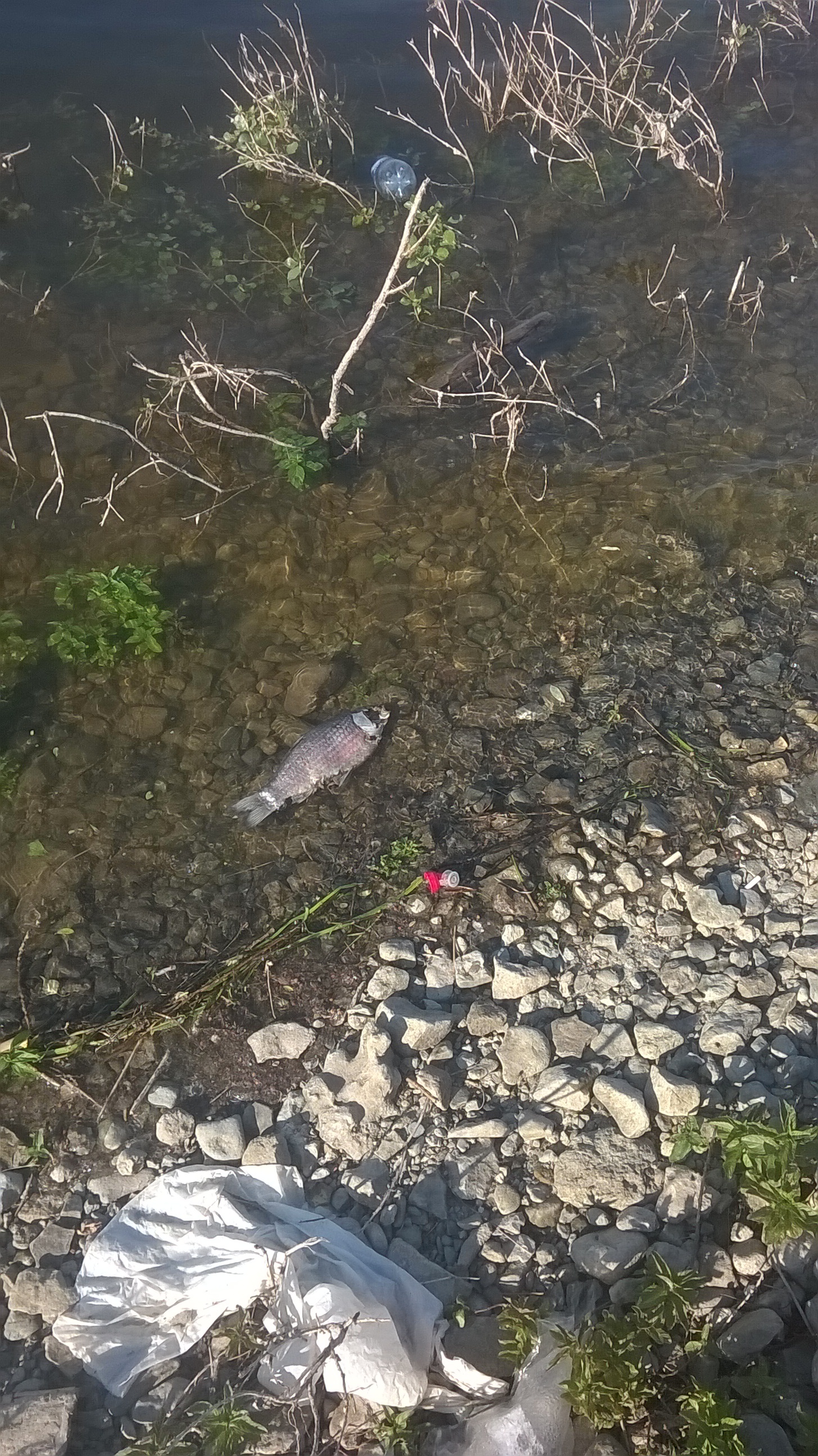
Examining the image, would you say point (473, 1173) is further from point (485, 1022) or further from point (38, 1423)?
point (38, 1423)

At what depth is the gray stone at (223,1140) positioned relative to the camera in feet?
11.9

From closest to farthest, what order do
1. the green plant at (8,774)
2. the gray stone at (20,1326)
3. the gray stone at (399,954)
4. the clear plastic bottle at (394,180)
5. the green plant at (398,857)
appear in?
the gray stone at (20,1326)
the gray stone at (399,954)
the green plant at (398,857)
the green plant at (8,774)
the clear plastic bottle at (394,180)

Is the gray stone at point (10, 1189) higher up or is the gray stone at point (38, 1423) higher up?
the gray stone at point (10, 1189)

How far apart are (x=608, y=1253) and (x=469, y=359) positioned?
552cm

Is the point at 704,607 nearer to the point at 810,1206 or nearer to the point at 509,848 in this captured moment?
the point at 509,848

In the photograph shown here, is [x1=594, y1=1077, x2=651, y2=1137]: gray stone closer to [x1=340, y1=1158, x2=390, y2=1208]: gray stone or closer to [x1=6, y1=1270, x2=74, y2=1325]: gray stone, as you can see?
[x1=340, y1=1158, x2=390, y2=1208]: gray stone

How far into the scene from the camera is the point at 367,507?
19.6 feet

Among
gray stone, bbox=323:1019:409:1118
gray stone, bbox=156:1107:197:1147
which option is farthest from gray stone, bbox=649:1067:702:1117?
gray stone, bbox=156:1107:197:1147

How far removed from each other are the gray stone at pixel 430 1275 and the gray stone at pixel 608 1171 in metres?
0.46

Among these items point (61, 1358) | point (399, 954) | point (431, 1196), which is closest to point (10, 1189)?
point (61, 1358)

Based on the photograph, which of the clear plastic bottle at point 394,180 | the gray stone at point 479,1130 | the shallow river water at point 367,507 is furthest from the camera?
the clear plastic bottle at point 394,180

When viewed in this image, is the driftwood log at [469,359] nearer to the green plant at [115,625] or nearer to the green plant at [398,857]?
the green plant at [115,625]

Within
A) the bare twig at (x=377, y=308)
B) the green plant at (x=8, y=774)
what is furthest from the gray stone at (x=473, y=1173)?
the bare twig at (x=377, y=308)

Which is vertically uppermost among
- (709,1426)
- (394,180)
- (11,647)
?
(394,180)
